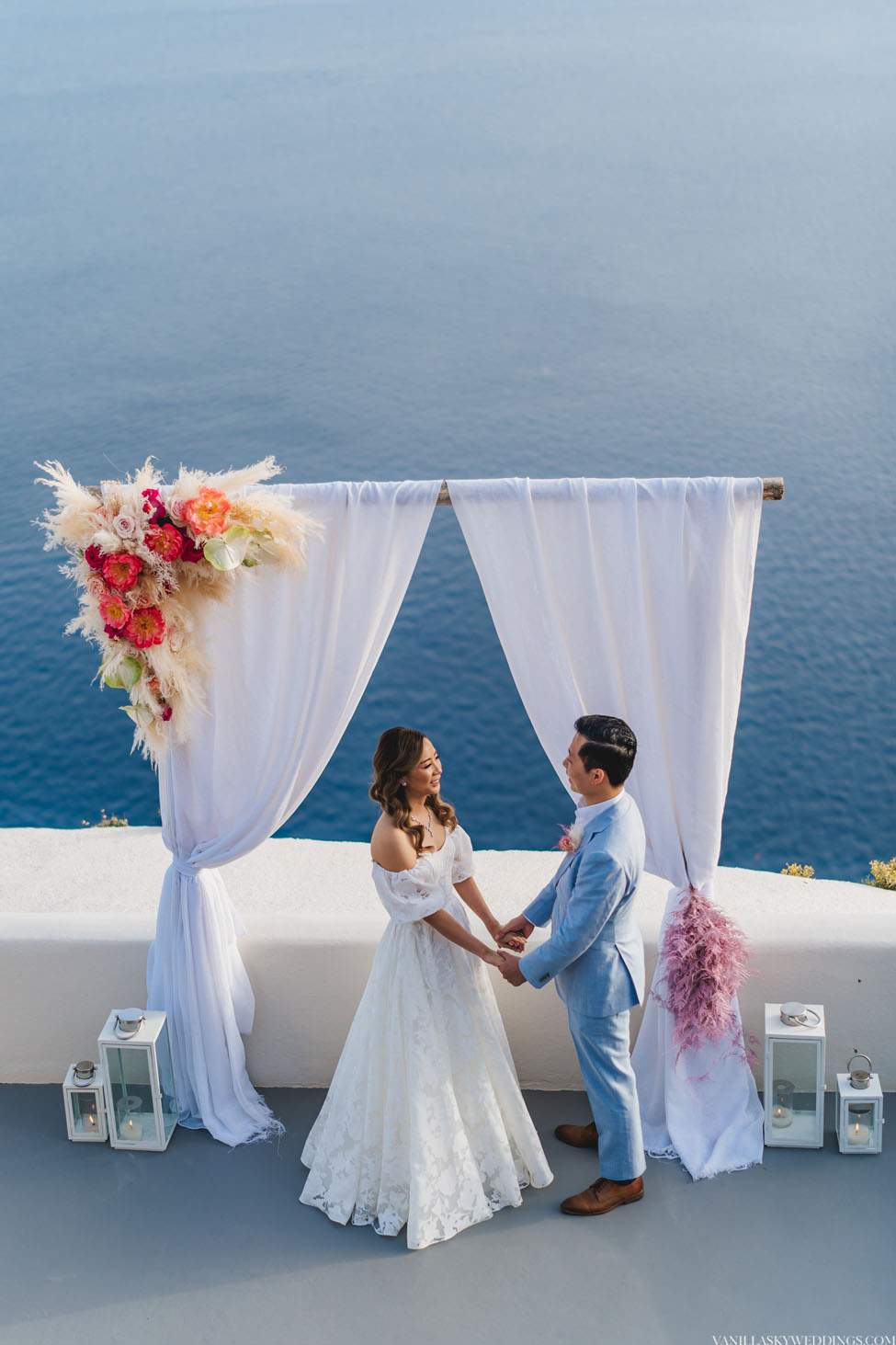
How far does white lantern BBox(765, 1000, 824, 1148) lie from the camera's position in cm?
377

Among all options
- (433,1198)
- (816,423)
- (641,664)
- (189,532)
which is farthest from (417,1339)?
(816,423)

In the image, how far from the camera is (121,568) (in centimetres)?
351

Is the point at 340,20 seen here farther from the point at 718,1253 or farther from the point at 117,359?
the point at 718,1253

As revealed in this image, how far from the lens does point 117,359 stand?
24.7 m

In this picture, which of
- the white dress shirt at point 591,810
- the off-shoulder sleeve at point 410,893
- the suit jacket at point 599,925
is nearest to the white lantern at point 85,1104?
the off-shoulder sleeve at point 410,893

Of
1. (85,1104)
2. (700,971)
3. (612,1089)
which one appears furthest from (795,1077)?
(85,1104)

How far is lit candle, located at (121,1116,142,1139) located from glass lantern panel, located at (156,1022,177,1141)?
78 millimetres

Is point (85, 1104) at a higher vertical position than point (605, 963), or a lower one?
lower

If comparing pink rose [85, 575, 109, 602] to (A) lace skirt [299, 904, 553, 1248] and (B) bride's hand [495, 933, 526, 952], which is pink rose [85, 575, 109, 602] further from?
(B) bride's hand [495, 933, 526, 952]

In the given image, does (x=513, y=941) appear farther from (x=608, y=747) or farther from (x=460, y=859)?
(x=608, y=747)

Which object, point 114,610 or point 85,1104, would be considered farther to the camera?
point 85,1104

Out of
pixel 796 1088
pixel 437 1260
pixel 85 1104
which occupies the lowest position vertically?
pixel 437 1260

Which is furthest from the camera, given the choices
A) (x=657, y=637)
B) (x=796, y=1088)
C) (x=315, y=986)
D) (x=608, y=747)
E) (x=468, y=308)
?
(x=468, y=308)

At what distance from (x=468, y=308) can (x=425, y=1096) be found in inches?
954
